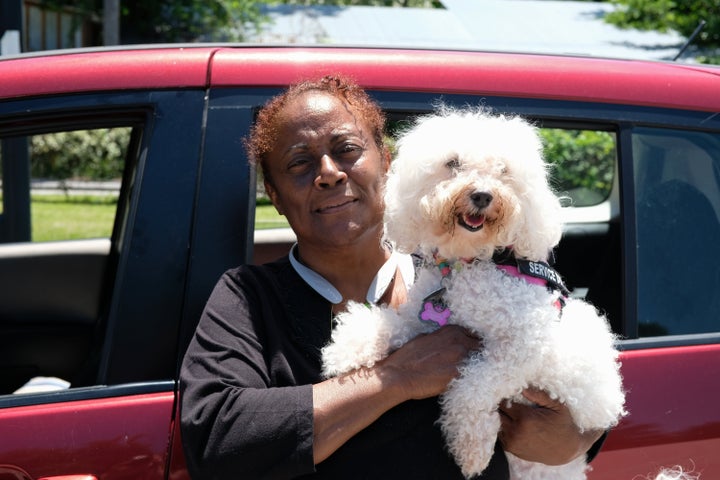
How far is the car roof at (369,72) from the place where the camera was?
2102 millimetres

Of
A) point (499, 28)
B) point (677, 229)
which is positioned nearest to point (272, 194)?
point (677, 229)

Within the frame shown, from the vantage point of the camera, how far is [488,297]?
190 cm

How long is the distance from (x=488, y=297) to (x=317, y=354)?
17.9 inches

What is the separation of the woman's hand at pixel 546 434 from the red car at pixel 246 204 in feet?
0.66

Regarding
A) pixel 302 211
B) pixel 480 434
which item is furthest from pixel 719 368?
pixel 302 211

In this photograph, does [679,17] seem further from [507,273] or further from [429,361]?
[429,361]

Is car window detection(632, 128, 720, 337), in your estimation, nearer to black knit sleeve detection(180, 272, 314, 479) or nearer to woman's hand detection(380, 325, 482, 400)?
woman's hand detection(380, 325, 482, 400)

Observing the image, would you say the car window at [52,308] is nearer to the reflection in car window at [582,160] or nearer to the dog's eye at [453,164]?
the dog's eye at [453,164]

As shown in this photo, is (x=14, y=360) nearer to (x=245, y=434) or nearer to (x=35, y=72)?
(x=35, y=72)

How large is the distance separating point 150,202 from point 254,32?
51.0 ft

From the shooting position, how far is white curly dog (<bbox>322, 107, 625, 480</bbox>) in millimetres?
1846

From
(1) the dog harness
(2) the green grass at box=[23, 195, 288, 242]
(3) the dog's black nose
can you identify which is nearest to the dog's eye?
(3) the dog's black nose

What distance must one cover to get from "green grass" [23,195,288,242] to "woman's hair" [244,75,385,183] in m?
6.87

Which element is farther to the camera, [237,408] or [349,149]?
[349,149]
